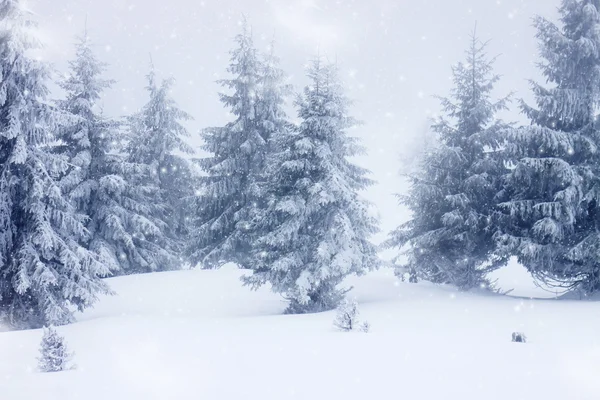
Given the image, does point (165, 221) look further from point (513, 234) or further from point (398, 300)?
point (513, 234)

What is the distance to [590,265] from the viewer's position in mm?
15883

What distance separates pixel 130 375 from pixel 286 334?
4.33m

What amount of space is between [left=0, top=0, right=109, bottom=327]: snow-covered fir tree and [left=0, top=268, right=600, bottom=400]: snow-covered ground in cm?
190

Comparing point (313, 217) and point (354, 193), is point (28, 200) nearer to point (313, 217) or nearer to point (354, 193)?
point (313, 217)

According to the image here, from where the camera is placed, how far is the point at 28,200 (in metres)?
14.9

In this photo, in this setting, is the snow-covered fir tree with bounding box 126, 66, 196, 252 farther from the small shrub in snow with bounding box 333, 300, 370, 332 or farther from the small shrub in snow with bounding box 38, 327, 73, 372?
the small shrub in snow with bounding box 38, 327, 73, 372

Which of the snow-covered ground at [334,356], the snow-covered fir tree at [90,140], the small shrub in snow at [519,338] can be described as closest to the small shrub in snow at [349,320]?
the snow-covered ground at [334,356]

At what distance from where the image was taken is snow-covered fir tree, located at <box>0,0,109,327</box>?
14.5 metres

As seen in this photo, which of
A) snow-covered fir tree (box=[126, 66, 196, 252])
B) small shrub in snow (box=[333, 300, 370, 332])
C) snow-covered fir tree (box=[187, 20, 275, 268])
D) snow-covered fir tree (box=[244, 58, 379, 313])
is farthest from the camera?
snow-covered fir tree (box=[126, 66, 196, 252])

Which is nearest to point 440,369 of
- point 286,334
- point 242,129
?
point 286,334

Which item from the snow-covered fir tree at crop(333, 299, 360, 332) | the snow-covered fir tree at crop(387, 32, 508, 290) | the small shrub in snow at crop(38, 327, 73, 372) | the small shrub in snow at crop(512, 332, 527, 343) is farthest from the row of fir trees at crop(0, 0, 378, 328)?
the small shrub in snow at crop(38, 327, 73, 372)

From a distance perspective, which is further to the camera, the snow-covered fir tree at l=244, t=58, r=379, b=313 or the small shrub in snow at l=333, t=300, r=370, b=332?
the snow-covered fir tree at l=244, t=58, r=379, b=313

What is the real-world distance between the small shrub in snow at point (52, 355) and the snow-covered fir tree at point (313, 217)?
8066 millimetres

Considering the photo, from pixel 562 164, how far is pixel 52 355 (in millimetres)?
16096
